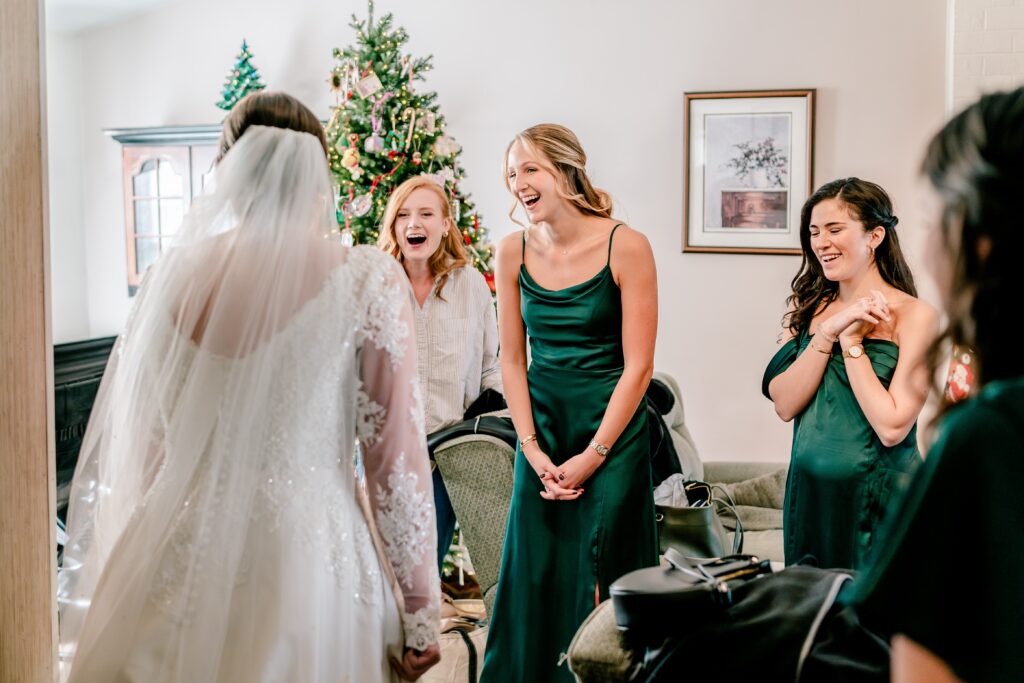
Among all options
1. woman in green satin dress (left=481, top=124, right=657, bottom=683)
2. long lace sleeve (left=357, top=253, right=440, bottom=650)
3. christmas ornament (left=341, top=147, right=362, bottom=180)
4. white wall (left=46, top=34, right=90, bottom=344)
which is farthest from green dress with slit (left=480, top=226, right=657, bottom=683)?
white wall (left=46, top=34, right=90, bottom=344)

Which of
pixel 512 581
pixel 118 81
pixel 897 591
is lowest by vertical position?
pixel 512 581

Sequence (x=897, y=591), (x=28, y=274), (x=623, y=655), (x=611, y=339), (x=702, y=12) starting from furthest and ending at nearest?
(x=702, y=12)
(x=611, y=339)
(x=28, y=274)
(x=623, y=655)
(x=897, y=591)

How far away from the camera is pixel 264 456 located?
1.36 meters

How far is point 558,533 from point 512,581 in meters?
0.19

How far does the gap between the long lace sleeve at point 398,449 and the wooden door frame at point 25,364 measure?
2.26 feet

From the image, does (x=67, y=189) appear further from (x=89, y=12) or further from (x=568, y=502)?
(x=568, y=502)

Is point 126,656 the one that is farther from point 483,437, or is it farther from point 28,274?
point 483,437

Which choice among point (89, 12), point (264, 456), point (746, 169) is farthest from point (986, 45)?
point (89, 12)

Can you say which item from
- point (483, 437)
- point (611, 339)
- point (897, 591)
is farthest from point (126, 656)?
point (483, 437)

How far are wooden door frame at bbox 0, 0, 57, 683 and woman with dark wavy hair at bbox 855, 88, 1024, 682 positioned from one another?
1.49m

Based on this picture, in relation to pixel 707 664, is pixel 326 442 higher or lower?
higher

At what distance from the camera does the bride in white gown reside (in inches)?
52.4

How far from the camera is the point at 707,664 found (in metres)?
1.16

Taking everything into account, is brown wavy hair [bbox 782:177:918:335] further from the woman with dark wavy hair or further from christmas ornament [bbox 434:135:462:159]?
christmas ornament [bbox 434:135:462:159]
